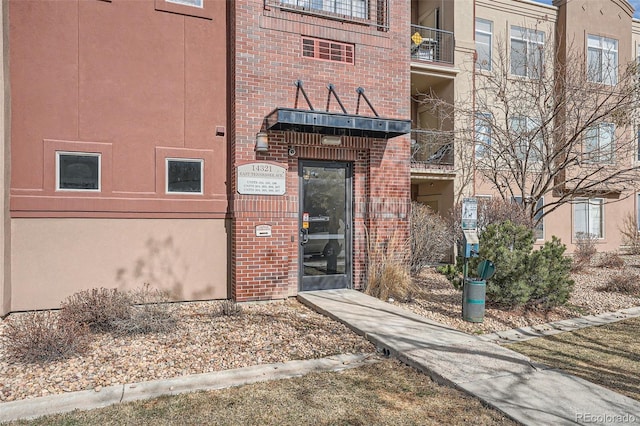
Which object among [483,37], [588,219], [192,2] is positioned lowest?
[588,219]

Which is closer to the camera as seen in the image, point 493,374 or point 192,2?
point 493,374

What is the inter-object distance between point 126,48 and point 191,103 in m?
1.40

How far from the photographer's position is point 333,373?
4.54 m

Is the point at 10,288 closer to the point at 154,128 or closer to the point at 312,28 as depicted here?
the point at 154,128

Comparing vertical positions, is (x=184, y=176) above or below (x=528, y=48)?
below

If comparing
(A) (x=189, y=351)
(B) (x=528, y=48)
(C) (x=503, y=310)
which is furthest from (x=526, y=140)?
(A) (x=189, y=351)

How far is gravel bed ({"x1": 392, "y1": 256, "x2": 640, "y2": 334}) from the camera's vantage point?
21.9ft

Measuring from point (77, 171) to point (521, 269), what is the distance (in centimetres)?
760

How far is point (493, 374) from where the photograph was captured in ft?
14.3

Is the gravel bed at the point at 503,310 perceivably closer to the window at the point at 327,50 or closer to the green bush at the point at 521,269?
the green bush at the point at 521,269

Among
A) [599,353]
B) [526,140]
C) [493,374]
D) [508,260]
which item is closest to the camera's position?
[493,374]

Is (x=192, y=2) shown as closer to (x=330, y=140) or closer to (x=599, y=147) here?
(x=330, y=140)

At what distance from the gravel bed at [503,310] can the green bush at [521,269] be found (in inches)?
9.1

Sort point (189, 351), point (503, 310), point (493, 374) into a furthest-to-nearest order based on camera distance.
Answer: point (503, 310) < point (189, 351) < point (493, 374)
